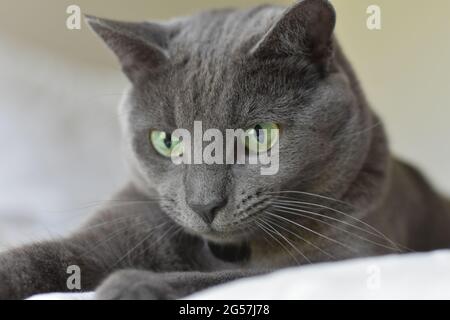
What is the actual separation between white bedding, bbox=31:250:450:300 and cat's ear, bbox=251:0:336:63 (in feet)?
1.49

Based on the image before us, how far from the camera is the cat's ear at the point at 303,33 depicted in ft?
3.65

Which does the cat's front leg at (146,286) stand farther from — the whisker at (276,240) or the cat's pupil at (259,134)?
the cat's pupil at (259,134)

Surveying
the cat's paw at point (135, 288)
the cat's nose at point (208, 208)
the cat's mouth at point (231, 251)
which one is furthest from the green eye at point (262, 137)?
the cat's paw at point (135, 288)

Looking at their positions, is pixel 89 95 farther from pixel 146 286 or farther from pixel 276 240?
pixel 146 286

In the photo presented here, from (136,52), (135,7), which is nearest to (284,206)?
(136,52)

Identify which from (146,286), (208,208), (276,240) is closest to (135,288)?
(146,286)

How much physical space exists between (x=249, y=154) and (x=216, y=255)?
0.26 metres

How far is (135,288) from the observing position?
89 cm

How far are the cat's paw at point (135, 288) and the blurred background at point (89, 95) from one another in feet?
3.29

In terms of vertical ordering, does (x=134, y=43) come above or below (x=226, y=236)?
above

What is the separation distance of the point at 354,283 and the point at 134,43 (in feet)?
2.27

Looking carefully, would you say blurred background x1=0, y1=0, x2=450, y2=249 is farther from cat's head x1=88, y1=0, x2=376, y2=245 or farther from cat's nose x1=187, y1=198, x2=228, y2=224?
cat's nose x1=187, y1=198, x2=228, y2=224

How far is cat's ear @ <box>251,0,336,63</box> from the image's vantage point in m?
1.11
